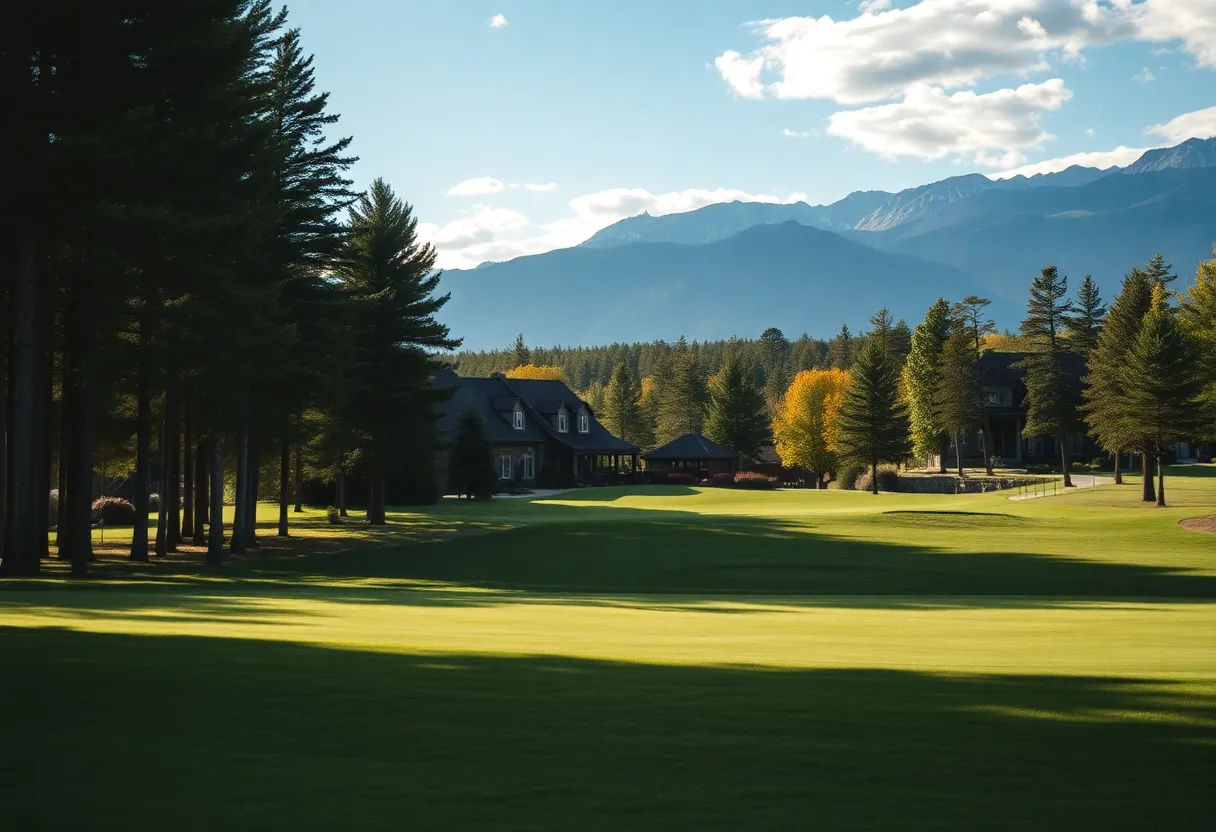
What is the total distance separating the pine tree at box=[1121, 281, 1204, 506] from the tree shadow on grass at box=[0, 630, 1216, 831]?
47647 millimetres

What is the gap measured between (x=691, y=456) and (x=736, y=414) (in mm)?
13374

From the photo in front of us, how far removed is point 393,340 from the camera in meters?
43.4

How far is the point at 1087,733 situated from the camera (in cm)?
638

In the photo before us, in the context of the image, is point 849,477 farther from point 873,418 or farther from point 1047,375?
point 1047,375

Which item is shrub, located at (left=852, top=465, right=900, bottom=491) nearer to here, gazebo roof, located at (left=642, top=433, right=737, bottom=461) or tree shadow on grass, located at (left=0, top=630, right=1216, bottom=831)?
gazebo roof, located at (left=642, top=433, right=737, bottom=461)

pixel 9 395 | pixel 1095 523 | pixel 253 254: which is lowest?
pixel 1095 523

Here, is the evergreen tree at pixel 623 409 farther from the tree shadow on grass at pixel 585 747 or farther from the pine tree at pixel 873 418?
the tree shadow on grass at pixel 585 747

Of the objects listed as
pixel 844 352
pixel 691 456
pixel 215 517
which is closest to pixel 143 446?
pixel 215 517

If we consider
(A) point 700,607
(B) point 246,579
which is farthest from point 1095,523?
(B) point 246,579

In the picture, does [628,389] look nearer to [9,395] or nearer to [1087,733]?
[9,395]

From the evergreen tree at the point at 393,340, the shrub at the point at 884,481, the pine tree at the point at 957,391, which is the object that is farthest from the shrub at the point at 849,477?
the evergreen tree at the point at 393,340

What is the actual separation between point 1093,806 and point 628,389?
114235 mm

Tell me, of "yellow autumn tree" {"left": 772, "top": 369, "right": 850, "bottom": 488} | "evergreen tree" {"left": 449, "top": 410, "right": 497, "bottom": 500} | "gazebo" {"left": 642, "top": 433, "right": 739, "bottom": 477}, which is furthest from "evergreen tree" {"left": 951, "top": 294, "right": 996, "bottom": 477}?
"evergreen tree" {"left": 449, "top": 410, "right": 497, "bottom": 500}

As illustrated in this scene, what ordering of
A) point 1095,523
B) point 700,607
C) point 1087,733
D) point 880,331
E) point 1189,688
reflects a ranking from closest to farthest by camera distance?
point 1087,733 < point 1189,688 < point 700,607 < point 1095,523 < point 880,331
